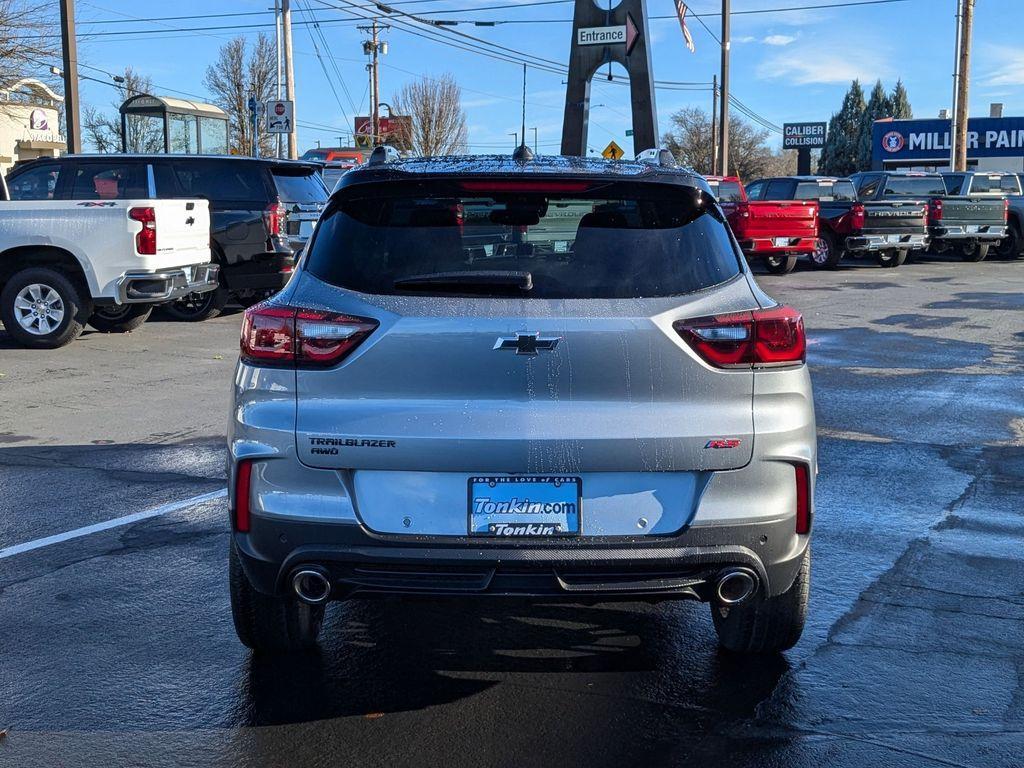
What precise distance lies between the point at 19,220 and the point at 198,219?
6.18ft

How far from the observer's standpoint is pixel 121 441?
26.4ft

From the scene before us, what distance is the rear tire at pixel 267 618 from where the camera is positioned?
4.00m

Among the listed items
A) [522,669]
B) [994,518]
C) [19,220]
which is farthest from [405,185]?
[19,220]

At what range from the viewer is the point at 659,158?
4.68 m

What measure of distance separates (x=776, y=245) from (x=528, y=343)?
67.6 feet

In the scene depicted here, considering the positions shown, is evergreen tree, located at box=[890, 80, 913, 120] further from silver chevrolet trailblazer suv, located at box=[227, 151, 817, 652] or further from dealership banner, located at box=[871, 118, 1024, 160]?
silver chevrolet trailblazer suv, located at box=[227, 151, 817, 652]

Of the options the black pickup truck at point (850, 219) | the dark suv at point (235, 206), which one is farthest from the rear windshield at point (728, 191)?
the dark suv at point (235, 206)

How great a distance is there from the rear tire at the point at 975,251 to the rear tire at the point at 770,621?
26.9 m

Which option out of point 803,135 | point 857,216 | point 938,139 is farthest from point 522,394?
point 803,135

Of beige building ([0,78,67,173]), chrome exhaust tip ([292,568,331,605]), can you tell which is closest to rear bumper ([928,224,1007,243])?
chrome exhaust tip ([292,568,331,605])

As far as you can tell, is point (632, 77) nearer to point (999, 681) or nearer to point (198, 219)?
point (198, 219)

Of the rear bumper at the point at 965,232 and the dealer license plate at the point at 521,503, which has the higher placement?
the rear bumper at the point at 965,232

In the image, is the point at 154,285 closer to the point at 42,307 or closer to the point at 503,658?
the point at 42,307

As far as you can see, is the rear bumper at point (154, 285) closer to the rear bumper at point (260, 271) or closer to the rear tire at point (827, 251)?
the rear bumper at point (260, 271)
